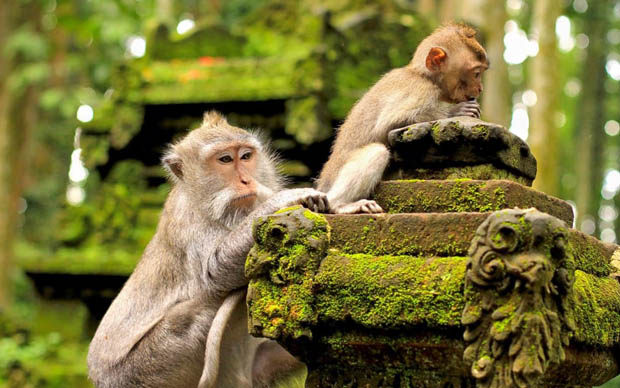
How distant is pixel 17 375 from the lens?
8.43 metres

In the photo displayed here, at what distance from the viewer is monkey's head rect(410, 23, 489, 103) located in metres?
4.48

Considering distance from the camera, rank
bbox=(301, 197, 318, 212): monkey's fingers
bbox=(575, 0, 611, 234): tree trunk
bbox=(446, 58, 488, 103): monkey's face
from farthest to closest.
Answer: bbox=(575, 0, 611, 234): tree trunk, bbox=(446, 58, 488, 103): monkey's face, bbox=(301, 197, 318, 212): monkey's fingers

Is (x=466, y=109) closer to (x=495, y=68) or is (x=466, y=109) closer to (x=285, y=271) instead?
(x=285, y=271)

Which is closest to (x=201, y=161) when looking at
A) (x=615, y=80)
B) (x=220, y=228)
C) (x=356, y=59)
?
(x=220, y=228)

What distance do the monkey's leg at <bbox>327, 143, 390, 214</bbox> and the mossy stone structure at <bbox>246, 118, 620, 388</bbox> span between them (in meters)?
0.24

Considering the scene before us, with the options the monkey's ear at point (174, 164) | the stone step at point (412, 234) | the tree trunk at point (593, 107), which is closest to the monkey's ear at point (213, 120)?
the monkey's ear at point (174, 164)

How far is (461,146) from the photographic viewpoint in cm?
355

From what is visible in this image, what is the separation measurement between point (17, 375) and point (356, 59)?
530 cm

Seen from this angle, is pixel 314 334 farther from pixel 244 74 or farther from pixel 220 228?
pixel 244 74

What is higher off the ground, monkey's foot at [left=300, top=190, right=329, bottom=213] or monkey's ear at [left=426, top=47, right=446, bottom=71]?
monkey's ear at [left=426, top=47, right=446, bottom=71]

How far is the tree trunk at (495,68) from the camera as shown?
12633 millimetres

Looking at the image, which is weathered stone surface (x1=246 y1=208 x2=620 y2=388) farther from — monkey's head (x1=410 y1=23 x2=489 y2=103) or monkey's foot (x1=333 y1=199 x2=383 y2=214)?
monkey's head (x1=410 y1=23 x2=489 y2=103)

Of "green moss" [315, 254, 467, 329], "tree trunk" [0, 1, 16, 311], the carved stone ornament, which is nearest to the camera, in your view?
the carved stone ornament

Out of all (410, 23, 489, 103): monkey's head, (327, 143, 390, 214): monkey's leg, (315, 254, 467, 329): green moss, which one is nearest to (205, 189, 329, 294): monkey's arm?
(327, 143, 390, 214): monkey's leg
